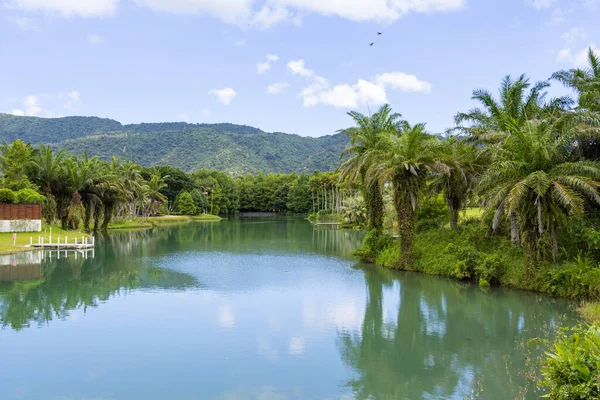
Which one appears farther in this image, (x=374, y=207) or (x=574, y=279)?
(x=374, y=207)

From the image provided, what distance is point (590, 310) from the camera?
1612 cm

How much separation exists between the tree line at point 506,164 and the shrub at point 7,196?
30.0 m

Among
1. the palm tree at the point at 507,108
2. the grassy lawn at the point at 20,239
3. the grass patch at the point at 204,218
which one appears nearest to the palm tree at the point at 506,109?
the palm tree at the point at 507,108

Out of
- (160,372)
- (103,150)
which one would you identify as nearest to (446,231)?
(160,372)

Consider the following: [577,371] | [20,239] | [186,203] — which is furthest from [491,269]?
[186,203]

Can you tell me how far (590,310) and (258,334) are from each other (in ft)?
36.1

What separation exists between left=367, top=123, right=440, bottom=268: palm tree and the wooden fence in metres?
33.6

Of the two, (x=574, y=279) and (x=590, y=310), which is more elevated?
(x=574, y=279)

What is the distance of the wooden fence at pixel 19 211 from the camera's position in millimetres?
42875

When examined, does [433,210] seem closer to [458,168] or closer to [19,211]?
[458,168]

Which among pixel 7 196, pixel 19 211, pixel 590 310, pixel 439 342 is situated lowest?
pixel 439 342

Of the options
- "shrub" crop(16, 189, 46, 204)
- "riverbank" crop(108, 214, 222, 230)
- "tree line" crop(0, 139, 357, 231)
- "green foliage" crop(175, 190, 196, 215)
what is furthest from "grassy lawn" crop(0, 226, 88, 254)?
"green foliage" crop(175, 190, 196, 215)

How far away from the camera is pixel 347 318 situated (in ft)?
58.0

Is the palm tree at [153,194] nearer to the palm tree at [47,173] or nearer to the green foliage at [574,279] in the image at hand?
the palm tree at [47,173]
